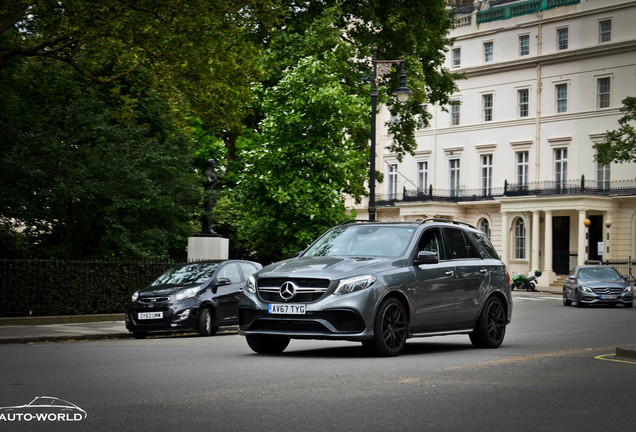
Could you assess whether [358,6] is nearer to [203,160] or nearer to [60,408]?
[203,160]

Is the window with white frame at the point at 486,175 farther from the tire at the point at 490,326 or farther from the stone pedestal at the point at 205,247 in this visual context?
the tire at the point at 490,326

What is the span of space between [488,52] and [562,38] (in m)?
6.73

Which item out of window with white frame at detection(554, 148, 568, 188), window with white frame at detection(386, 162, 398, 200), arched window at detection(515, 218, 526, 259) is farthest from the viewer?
window with white frame at detection(386, 162, 398, 200)

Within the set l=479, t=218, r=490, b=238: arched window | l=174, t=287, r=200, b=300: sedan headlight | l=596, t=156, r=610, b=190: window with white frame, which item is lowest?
l=174, t=287, r=200, b=300: sedan headlight

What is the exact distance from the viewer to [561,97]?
67.3 m

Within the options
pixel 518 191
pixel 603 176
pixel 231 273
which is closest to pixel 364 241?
pixel 231 273

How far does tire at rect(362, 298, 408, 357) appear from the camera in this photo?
12398 millimetres

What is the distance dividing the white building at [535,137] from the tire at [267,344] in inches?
1949

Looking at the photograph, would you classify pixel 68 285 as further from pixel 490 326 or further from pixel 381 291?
pixel 381 291

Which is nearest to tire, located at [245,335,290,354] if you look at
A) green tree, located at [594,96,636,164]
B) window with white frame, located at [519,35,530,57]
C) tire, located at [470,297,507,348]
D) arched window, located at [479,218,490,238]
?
tire, located at [470,297,507,348]

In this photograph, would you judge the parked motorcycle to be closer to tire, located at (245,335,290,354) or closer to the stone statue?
the stone statue

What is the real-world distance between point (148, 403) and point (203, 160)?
3886 cm

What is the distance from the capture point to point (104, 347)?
16125 millimetres

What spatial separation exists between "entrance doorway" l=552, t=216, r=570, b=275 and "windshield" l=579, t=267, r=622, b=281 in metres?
27.6
